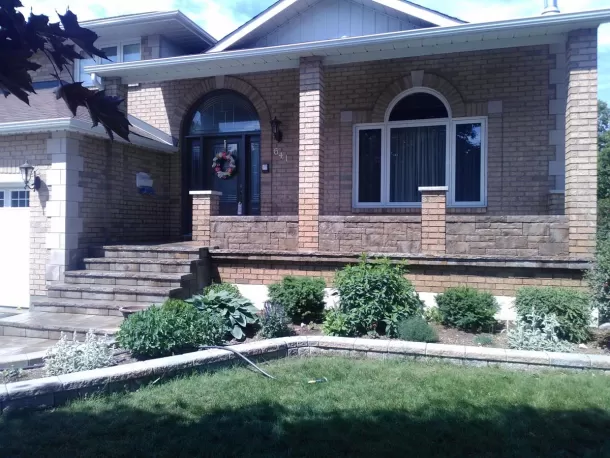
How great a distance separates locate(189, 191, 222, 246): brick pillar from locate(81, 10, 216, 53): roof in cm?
483

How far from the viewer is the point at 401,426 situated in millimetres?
4367

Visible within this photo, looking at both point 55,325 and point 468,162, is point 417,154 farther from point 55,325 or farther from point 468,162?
point 55,325

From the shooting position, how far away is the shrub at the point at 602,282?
6.52m

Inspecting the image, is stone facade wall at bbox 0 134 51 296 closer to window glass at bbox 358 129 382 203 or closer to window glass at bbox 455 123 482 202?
window glass at bbox 358 129 382 203

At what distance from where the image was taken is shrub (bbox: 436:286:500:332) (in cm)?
732

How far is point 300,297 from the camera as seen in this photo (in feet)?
25.8

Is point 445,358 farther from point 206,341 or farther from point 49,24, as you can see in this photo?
point 49,24

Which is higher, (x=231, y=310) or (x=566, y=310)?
(x=566, y=310)

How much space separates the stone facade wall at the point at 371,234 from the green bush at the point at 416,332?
1.82 metres


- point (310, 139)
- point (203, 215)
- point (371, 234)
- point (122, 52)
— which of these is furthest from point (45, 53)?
point (122, 52)

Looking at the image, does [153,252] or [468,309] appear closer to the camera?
[468,309]

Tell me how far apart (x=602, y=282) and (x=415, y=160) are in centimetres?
487

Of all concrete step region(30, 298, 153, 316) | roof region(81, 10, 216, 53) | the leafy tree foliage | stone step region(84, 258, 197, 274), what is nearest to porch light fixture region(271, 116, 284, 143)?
roof region(81, 10, 216, 53)

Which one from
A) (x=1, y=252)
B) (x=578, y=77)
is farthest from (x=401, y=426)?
(x=1, y=252)
